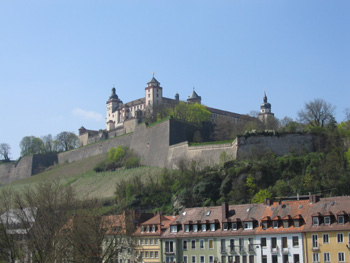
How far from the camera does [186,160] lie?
84812 millimetres

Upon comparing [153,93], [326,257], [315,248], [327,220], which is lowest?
[326,257]

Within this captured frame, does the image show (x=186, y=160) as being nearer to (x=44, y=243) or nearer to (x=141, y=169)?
(x=141, y=169)

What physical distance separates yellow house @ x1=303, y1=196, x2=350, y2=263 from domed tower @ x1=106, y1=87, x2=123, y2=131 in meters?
95.2

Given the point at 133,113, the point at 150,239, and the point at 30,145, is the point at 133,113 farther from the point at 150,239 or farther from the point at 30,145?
Answer: the point at 150,239

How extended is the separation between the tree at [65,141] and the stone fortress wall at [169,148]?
1112 centimetres

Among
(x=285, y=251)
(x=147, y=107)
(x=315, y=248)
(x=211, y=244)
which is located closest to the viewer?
(x=315, y=248)

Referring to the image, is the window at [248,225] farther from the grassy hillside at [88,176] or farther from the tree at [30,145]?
the tree at [30,145]

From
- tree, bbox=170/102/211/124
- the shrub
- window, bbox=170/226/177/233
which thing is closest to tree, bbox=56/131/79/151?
tree, bbox=170/102/211/124

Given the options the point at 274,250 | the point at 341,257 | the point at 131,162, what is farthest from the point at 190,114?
the point at 341,257

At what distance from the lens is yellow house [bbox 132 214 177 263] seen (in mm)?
52469

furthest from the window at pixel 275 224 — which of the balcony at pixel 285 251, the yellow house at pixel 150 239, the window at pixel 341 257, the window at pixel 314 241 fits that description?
the yellow house at pixel 150 239

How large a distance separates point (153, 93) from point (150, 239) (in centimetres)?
7532

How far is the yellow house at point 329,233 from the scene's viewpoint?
41.2 m

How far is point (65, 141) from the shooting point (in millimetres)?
145000
